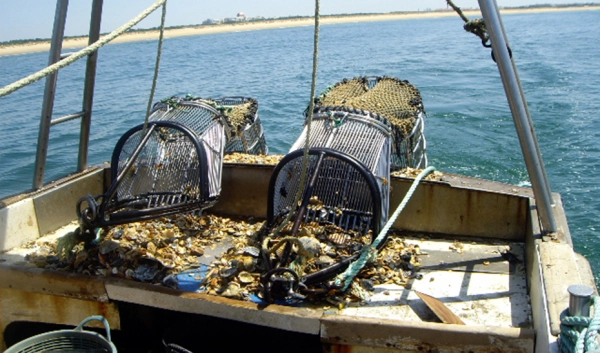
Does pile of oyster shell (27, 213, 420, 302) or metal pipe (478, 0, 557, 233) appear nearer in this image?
metal pipe (478, 0, 557, 233)

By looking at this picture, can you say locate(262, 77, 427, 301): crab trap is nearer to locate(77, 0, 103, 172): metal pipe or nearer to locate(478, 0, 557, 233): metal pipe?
locate(478, 0, 557, 233): metal pipe

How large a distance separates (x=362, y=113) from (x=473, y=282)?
1.68 meters

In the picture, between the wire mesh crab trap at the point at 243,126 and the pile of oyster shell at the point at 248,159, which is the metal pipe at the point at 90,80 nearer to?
the wire mesh crab trap at the point at 243,126

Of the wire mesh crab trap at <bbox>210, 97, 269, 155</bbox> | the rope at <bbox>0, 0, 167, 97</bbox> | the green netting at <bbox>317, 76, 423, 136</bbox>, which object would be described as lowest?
the wire mesh crab trap at <bbox>210, 97, 269, 155</bbox>

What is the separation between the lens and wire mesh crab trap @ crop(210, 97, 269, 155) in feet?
17.8

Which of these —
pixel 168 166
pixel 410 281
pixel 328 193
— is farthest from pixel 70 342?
pixel 410 281

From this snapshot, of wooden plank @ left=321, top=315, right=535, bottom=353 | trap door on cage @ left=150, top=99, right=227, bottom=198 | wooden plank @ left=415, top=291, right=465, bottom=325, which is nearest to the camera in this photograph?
wooden plank @ left=321, top=315, right=535, bottom=353

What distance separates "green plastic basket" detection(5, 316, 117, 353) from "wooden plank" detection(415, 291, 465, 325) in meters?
1.87

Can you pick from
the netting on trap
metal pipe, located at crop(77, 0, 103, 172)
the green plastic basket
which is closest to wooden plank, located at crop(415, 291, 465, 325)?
the netting on trap

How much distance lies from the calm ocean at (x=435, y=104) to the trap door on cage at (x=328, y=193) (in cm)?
419

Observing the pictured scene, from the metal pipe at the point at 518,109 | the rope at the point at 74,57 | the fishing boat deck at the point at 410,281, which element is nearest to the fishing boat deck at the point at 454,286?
the fishing boat deck at the point at 410,281

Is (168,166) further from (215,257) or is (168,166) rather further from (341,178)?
(341,178)

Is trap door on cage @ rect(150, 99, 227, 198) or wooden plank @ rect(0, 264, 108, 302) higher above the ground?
trap door on cage @ rect(150, 99, 227, 198)

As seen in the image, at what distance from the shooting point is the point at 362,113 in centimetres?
469
